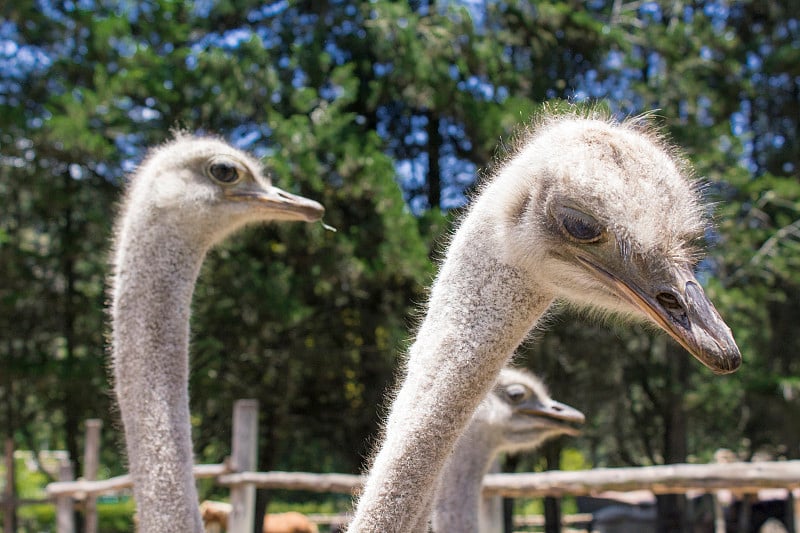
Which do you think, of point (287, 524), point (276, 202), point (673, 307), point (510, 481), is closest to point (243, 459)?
point (510, 481)

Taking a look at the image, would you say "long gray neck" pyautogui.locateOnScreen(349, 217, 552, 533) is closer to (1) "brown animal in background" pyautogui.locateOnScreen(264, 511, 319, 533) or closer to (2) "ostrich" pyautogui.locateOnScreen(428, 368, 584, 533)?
(2) "ostrich" pyautogui.locateOnScreen(428, 368, 584, 533)

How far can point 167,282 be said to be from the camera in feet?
9.02

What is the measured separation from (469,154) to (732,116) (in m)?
4.23

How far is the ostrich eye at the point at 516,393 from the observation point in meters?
3.72

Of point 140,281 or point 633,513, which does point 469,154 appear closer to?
point 633,513

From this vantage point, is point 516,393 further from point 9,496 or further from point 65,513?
point 9,496

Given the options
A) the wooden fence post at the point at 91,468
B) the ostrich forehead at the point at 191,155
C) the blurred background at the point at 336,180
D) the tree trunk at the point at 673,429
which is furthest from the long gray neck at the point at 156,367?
the tree trunk at the point at 673,429

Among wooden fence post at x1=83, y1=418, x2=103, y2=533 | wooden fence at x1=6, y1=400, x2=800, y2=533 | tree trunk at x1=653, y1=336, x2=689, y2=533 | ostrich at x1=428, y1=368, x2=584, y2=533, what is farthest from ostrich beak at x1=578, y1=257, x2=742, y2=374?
tree trunk at x1=653, y1=336, x2=689, y2=533

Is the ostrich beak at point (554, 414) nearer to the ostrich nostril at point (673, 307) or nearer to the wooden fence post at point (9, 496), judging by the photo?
the ostrich nostril at point (673, 307)

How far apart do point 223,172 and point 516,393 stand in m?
1.53

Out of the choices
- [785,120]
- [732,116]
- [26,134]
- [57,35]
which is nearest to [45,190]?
[26,134]

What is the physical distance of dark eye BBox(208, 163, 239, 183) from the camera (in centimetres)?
293

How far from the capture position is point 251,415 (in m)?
5.31

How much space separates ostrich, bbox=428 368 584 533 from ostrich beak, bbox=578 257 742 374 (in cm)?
197
